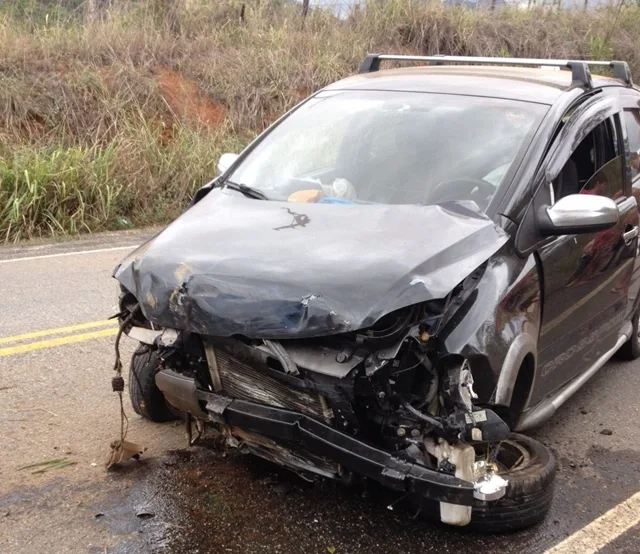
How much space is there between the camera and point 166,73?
15.3 metres

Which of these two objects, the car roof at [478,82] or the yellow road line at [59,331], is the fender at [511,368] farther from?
the yellow road line at [59,331]

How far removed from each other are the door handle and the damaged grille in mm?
2447

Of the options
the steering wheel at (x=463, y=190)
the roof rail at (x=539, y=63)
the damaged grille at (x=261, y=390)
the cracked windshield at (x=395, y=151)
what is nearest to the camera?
the damaged grille at (x=261, y=390)

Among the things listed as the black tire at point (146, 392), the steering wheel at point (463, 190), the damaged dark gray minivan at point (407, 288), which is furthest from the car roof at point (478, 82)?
the black tire at point (146, 392)

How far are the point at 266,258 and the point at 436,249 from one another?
2.25 ft

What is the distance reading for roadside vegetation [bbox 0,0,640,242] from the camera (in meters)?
10.6

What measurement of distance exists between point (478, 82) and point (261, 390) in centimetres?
237

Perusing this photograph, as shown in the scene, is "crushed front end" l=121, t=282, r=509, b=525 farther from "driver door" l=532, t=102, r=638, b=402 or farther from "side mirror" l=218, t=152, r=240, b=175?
"side mirror" l=218, t=152, r=240, b=175

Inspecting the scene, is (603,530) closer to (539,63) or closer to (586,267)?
(586,267)

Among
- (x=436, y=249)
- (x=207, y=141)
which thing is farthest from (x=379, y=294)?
(x=207, y=141)

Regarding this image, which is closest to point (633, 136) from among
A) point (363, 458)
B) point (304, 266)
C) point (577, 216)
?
point (577, 216)

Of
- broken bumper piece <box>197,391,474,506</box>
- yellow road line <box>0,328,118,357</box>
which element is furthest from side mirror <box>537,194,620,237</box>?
yellow road line <box>0,328,118,357</box>

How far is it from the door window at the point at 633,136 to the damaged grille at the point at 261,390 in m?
2.90

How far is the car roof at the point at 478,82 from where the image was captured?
424 cm
